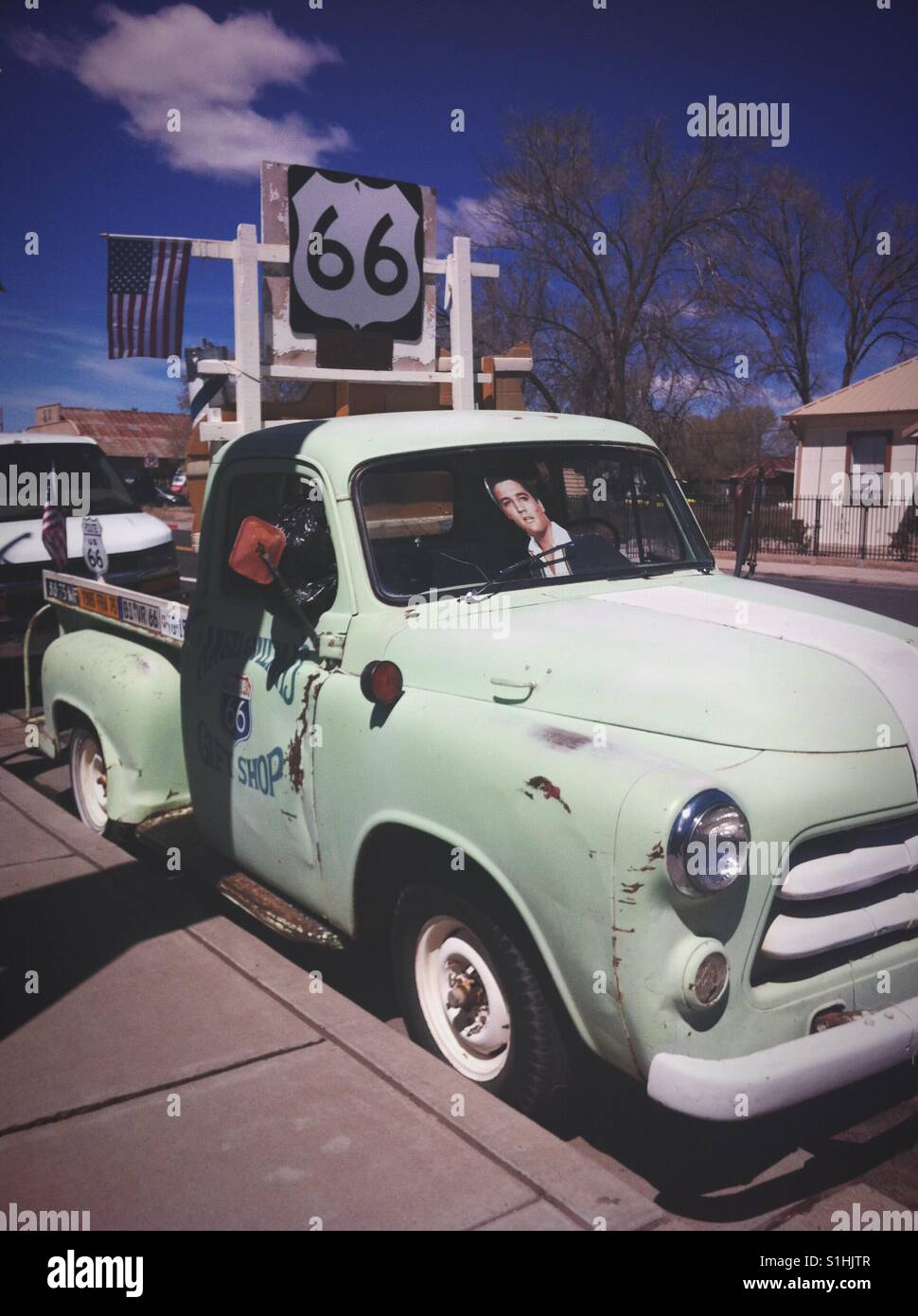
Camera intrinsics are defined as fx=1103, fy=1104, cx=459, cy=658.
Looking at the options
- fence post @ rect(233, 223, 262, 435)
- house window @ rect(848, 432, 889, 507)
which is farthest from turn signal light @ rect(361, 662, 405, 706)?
house window @ rect(848, 432, 889, 507)

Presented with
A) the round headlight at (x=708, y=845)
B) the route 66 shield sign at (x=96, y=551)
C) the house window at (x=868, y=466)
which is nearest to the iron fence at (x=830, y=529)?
the house window at (x=868, y=466)

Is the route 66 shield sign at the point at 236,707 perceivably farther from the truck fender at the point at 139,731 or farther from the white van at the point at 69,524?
the white van at the point at 69,524

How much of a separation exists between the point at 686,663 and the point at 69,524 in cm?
804

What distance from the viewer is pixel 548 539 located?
4121 millimetres

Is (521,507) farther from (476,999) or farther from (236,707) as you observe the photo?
(476,999)

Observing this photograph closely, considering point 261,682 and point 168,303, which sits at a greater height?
point 168,303

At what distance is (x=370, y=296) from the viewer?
19.8 ft

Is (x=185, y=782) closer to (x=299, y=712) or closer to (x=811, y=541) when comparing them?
(x=299, y=712)

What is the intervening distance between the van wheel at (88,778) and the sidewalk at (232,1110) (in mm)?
1412

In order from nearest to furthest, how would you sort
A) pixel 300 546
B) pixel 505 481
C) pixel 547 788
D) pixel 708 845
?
pixel 708 845 → pixel 547 788 → pixel 300 546 → pixel 505 481

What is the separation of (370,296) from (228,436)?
4.17 ft

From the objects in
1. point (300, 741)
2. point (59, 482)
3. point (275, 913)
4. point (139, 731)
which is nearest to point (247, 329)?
point (139, 731)

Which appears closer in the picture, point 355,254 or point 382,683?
point 382,683
